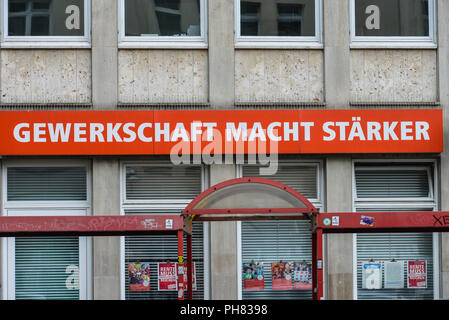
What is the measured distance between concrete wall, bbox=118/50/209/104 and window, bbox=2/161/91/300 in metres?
1.56

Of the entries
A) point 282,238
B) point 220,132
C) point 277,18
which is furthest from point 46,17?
point 282,238

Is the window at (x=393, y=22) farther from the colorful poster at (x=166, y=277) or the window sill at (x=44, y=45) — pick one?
the colorful poster at (x=166, y=277)

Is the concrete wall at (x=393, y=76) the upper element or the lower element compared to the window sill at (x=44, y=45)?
lower

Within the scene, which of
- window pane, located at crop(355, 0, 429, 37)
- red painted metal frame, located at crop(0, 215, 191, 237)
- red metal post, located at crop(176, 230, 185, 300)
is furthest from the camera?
window pane, located at crop(355, 0, 429, 37)

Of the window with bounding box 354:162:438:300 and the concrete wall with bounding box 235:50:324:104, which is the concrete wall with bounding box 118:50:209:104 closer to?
the concrete wall with bounding box 235:50:324:104

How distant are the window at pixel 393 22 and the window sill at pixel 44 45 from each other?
15.5ft

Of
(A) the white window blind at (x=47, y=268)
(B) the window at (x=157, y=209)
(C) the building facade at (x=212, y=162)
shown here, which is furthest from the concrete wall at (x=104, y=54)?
(A) the white window blind at (x=47, y=268)

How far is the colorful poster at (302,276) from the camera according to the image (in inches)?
458

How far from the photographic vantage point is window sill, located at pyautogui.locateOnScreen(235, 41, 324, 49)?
11.7 m

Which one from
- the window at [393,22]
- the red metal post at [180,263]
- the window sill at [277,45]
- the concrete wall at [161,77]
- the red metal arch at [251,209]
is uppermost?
the window at [393,22]

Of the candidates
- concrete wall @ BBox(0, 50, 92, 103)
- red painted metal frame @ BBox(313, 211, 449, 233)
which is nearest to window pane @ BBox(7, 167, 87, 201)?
concrete wall @ BBox(0, 50, 92, 103)

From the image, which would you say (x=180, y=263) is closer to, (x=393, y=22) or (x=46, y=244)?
(x=46, y=244)
